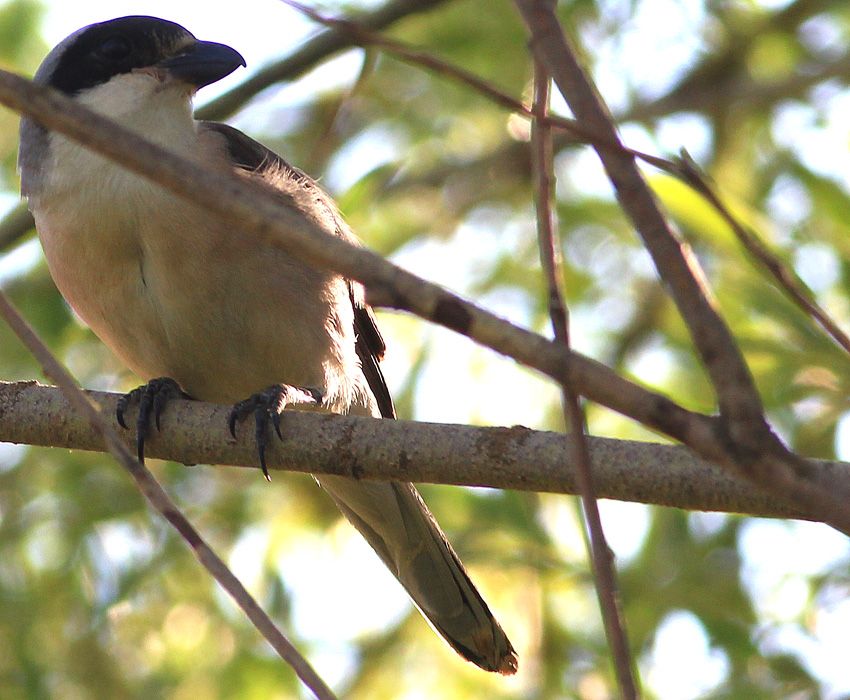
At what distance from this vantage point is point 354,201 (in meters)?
5.31

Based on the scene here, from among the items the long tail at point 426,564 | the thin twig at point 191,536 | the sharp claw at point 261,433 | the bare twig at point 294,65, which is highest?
the bare twig at point 294,65

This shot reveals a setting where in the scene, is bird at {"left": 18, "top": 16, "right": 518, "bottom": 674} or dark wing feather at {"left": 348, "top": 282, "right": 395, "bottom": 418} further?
dark wing feather at {"left": 348, "top": 282, "right": 395, "bottom": 418}

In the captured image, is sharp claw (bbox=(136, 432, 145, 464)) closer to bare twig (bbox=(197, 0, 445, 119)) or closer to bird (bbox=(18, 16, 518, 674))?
bird (bbox=(18, 16, 518, 674))

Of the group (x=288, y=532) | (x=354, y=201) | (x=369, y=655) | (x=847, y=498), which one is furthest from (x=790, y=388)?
(x=847, y=498)

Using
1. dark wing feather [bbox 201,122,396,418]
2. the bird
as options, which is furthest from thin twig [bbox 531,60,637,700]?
dark wing feather [bbox 201,122,396,418]

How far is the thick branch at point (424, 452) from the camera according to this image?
9.75 feet

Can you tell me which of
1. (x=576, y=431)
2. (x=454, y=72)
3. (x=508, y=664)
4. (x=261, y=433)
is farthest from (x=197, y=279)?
(x=576, y=431)

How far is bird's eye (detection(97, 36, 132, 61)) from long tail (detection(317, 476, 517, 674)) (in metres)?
1.92

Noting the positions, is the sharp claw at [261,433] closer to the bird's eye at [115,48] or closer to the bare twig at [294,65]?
the bird's eye at [115,48]

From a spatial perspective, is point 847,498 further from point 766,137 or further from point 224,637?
→ point 766,137

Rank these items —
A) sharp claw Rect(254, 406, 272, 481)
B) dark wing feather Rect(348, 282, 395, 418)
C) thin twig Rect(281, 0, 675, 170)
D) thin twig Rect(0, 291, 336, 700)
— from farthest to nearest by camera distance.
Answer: dark wing feather Rect(348, 282, 395, 418) < sharp claw Rect(254, 406, 272, 481) < thin twig Rect(281, 0, 675, 170) < thin twig Rect(0, 291, 336, 700)

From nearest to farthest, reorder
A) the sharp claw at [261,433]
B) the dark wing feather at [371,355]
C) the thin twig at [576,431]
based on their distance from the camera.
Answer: the thin twig at [576,431] → the sharp claw at [261,433] → the dark wing feather at [371,355]

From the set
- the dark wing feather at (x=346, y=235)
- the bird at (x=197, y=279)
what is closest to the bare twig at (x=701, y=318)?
the bird at (x=197, y=279)

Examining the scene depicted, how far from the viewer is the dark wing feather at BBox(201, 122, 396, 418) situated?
503 cm
